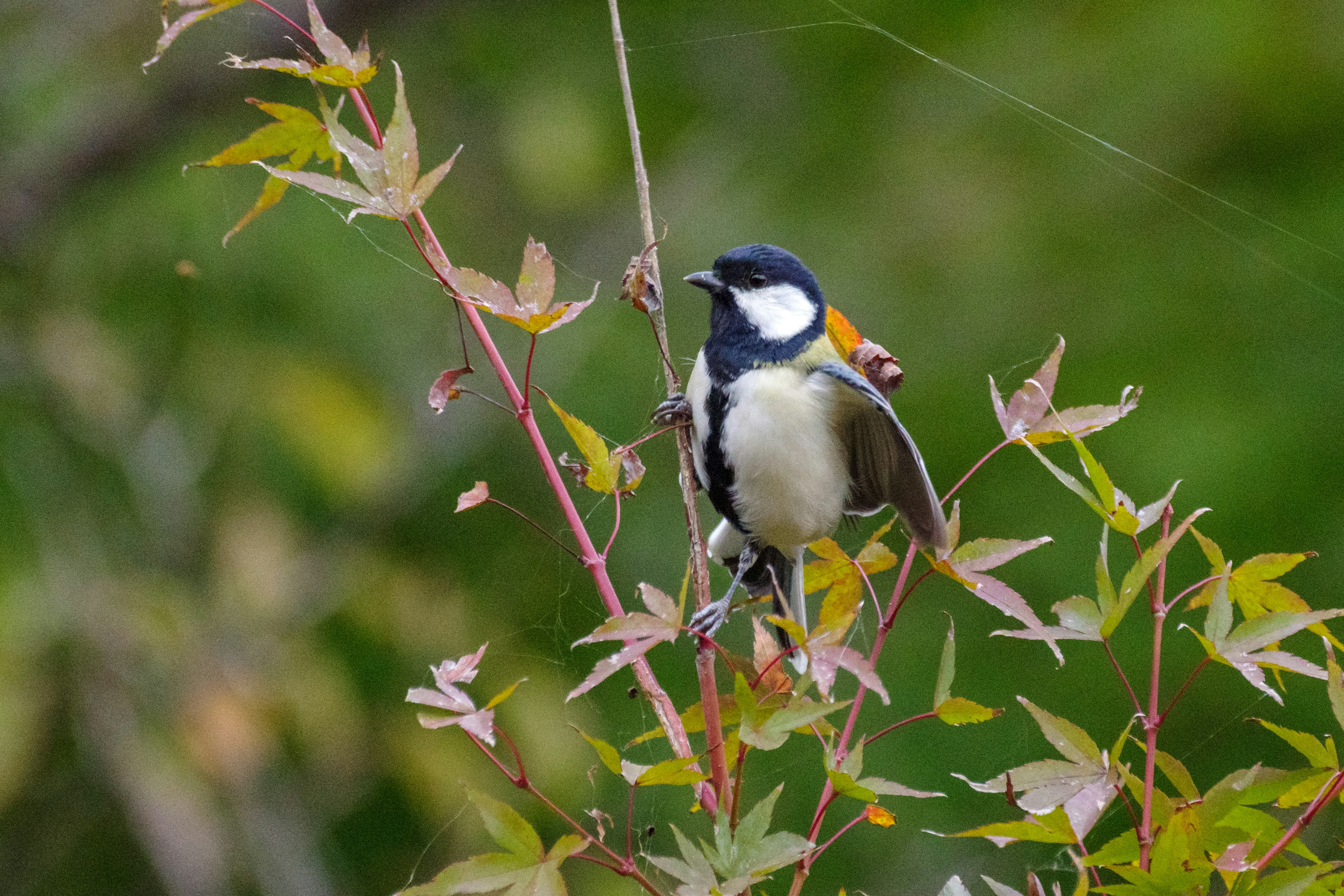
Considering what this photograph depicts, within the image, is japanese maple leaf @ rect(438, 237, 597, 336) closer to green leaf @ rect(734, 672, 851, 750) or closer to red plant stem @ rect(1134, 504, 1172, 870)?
green leaf @ rect(734, 672, 851, 750)

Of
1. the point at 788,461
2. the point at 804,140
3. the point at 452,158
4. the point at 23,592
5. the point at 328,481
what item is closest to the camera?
the point at 452,158

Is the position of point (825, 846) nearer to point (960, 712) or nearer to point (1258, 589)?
point (960, 712)

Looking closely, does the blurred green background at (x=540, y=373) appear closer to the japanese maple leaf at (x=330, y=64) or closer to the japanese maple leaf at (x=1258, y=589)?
the japanese maple leaf at (x=1258, y=589)

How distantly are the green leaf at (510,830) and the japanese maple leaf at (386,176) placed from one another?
45 cm

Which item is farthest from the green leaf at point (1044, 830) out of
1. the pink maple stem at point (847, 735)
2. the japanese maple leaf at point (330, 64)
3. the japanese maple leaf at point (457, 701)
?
the japanese maple leaf at point (330, 64)

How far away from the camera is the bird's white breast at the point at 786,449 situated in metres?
1.46

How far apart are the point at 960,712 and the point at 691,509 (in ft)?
1.03

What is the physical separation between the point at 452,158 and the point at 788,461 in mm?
681

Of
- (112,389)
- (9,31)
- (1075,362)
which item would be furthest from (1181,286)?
(9,31)

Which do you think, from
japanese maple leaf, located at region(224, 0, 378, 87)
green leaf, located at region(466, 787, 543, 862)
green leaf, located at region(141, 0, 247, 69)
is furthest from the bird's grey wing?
green leaf, located at region(141, 0, 247, 69)

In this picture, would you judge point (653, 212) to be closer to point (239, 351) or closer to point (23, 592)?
point (239, 351)

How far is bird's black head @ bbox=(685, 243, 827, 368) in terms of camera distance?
59.7 inches

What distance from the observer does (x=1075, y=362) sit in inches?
145

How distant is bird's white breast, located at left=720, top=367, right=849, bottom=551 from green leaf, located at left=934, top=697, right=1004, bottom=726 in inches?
23.1
